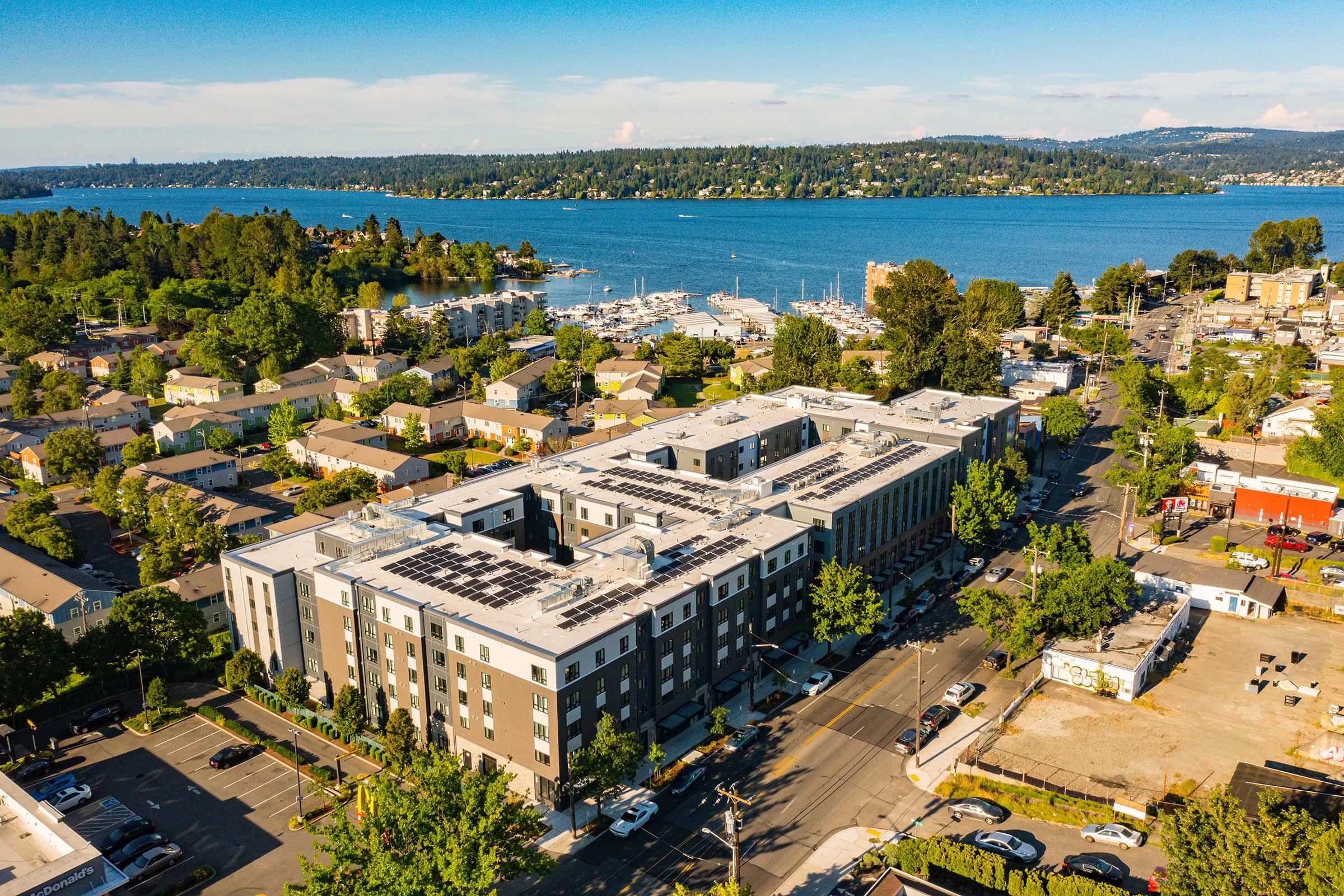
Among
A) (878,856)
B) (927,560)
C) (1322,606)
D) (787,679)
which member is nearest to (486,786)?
(878,856)

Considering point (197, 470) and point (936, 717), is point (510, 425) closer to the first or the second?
point (197, 470)

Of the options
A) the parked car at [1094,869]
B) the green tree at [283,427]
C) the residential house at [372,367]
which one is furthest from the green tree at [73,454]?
the parked car at [1094,869]

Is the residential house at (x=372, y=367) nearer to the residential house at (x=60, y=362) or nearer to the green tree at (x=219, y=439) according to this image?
the green tree at (x=219, y=439)

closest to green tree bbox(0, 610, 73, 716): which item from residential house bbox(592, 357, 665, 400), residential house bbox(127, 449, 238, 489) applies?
residential house bbox(127, 449, 238, 489)

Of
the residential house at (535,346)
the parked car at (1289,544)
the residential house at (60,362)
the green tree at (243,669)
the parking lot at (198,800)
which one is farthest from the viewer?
the residential house at (535,346)

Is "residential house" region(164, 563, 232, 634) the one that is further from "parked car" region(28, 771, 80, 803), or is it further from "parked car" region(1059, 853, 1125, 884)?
"parked car" region(1059, 853, 1125, 884)

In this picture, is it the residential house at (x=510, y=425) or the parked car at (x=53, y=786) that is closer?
the parked car at (x=53, y=786)
